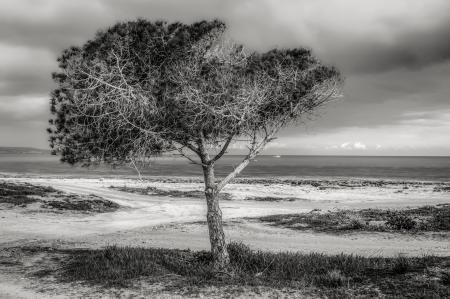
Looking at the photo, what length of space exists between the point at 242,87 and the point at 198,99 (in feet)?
3.62

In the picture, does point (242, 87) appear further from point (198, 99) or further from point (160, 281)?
point (160, 281)

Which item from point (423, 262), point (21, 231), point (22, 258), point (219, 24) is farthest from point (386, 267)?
point (21, 231)

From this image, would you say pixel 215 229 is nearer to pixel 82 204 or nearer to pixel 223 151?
pixel 223 151

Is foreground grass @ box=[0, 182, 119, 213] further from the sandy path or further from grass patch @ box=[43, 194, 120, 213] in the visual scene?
the sandy path

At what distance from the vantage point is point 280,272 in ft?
32.6

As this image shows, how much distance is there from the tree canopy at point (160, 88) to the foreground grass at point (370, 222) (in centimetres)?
1045

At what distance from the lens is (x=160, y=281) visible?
9.52 meters

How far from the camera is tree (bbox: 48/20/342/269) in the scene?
340 inches

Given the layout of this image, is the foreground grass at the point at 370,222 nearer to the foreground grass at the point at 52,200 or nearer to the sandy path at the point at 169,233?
the sandy path at the point at 169,233

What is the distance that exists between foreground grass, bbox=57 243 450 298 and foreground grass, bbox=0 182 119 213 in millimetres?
14025

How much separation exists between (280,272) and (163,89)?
509 centimetres

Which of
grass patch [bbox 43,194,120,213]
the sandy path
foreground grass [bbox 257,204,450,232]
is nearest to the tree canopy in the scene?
the sandy path

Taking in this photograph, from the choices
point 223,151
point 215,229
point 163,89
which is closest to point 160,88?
point 163,89

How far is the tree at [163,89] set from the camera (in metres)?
8.63
